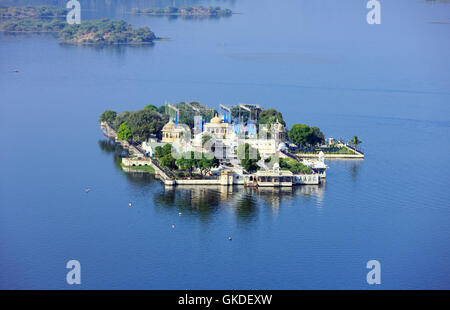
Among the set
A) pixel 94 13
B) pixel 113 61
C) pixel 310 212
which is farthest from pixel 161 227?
pixel 94 13

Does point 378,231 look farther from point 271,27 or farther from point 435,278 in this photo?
point 271,27

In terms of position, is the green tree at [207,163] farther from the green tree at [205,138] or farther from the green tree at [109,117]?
the green tree at [109,117]

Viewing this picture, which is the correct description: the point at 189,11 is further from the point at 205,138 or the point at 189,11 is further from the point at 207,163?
the point at 207,163

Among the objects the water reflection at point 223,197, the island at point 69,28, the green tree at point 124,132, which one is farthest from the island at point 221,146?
the island at point 69,28

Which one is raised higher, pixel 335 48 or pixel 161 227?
pixel 335 48

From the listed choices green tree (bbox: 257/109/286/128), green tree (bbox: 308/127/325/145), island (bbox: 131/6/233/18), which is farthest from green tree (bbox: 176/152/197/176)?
island (bbox: 131/6/233/18)

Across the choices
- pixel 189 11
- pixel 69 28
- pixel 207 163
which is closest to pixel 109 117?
pixel 207 163
